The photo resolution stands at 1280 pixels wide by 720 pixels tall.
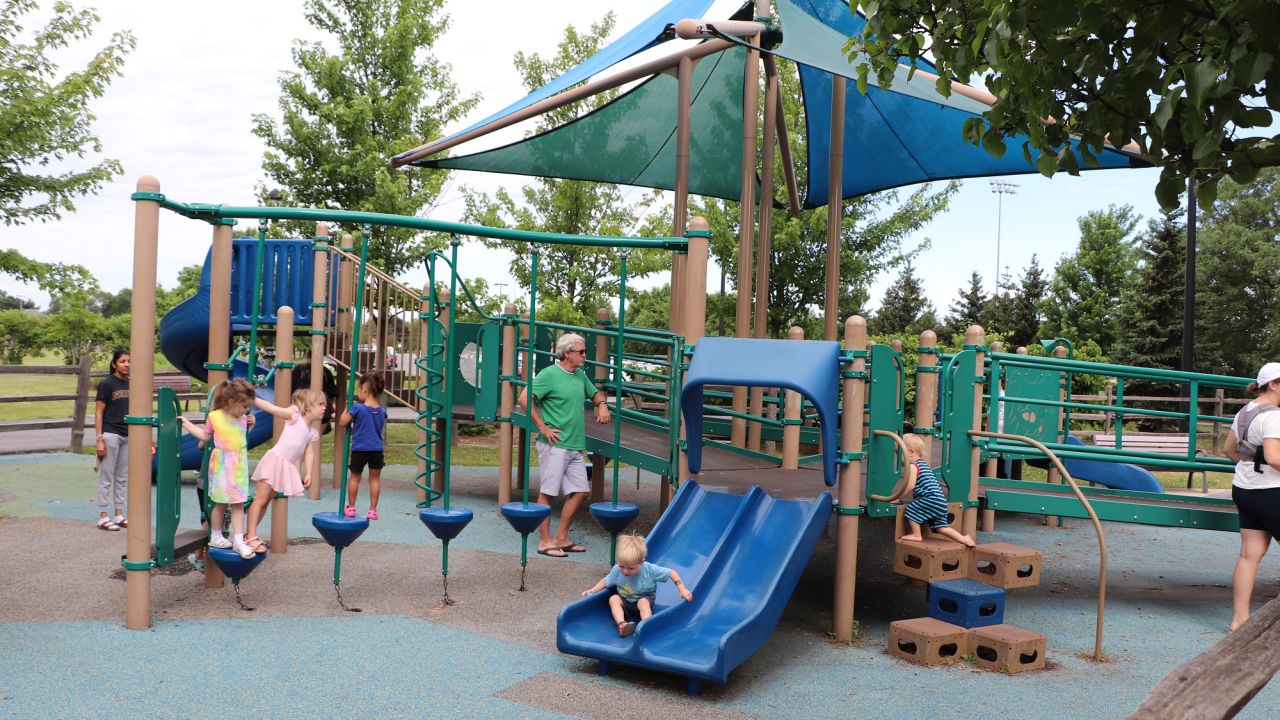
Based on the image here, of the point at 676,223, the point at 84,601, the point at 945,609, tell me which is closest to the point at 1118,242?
the point at 676,223

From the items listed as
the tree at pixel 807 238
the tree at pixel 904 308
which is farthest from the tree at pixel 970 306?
the tree at pixel 807 238

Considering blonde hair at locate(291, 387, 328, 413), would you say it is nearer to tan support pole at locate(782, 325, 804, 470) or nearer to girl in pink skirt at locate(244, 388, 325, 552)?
girl in pink skirt at locate(244, 388, 325, 552)

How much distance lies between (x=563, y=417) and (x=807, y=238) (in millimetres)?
14546

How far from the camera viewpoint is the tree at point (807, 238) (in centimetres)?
2117

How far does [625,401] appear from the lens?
583 inches

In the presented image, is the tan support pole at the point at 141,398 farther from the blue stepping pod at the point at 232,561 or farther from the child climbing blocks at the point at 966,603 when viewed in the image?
the child climbing blocks at the point at 966,603

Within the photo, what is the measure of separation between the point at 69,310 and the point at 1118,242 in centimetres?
4297

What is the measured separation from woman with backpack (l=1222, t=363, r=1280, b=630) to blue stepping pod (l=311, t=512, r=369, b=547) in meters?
5.73

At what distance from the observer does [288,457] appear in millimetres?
7363

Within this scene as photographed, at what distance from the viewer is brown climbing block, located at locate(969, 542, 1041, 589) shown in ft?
21.5

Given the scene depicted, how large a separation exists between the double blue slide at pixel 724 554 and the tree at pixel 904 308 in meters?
51.5

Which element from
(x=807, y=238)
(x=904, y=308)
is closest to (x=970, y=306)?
(x=904, y=308)

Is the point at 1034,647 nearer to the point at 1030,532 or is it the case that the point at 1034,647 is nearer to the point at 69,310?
the point at 1030,532

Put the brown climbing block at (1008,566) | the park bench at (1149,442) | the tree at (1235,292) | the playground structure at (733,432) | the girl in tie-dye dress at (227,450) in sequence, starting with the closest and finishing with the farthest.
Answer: the playground structure at (733,432) → the girl in tie-dye dress at (227,450) → the brown climbing block at (1008,566) → the park bench at (1149,442) → the tree at (1235,292)
